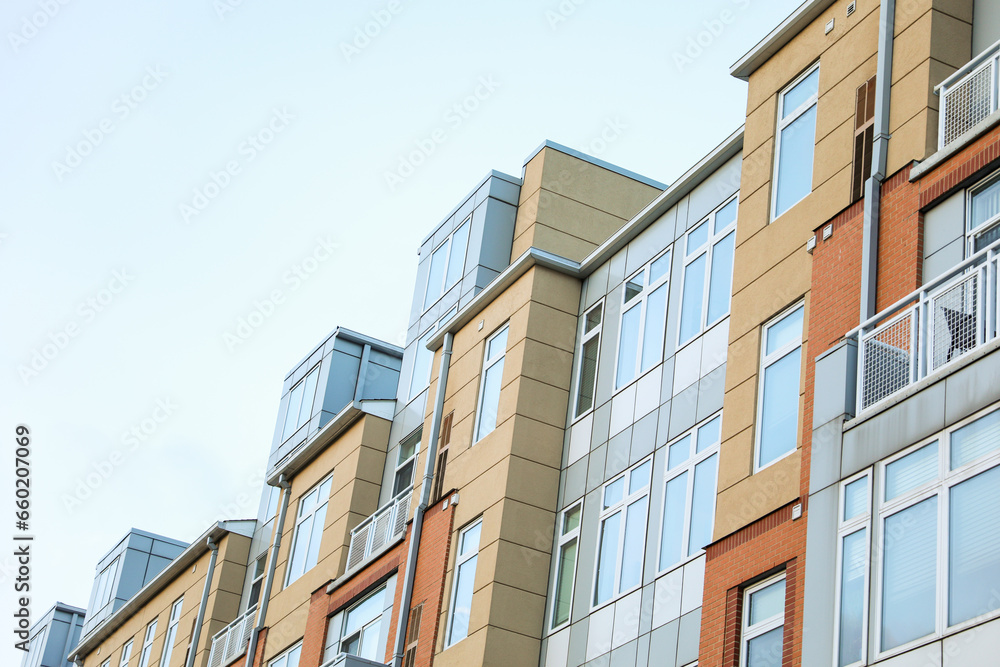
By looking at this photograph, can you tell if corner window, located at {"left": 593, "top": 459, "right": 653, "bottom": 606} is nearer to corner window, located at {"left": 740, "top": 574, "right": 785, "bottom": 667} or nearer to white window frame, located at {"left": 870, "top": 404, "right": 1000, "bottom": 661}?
corner window, located at {"left": 740, "top": 574, "right": 785, "bottom": 667}

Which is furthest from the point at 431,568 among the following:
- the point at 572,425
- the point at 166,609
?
the point at 166,609

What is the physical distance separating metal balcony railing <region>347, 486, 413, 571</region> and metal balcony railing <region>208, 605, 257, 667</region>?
5089 mm

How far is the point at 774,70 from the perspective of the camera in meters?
20.6

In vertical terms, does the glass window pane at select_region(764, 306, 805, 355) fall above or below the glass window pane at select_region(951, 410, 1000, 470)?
above

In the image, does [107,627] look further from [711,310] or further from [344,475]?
[711,310]

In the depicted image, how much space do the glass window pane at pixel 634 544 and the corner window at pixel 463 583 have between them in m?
3.24

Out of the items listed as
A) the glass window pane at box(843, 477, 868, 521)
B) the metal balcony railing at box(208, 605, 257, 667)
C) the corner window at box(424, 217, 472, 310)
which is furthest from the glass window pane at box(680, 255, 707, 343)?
the metal balcony railing at box(208, 605, 257, 667)

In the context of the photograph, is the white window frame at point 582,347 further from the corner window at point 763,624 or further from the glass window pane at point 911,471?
the glass window pane at point 911,471

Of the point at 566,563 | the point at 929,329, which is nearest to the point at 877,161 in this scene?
the point at 929,329

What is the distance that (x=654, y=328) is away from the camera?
2278 centimetres

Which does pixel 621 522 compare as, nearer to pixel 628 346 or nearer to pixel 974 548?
pixel 628 346

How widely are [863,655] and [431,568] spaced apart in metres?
12.2

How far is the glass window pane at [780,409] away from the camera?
1772 centimetres

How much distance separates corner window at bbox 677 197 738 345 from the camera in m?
21.3
